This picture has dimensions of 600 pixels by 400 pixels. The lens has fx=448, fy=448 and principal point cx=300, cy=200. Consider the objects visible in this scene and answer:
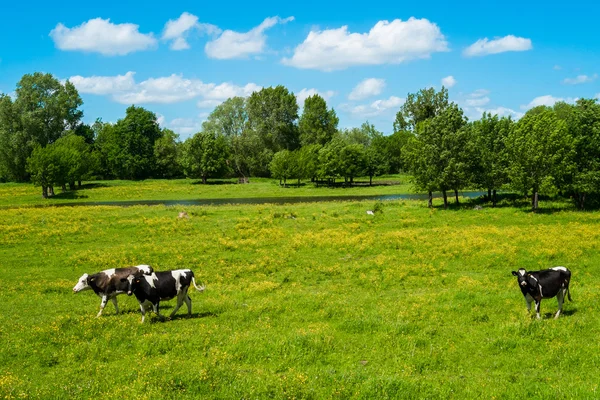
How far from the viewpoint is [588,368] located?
12156mm

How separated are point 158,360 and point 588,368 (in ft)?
39.2

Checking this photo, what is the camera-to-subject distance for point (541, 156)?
49625 mm

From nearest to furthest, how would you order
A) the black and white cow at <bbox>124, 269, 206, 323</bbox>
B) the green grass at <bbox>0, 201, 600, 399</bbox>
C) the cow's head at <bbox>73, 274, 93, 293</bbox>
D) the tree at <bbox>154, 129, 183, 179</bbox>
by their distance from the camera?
the green grass at <bbox>0, 201, 600, 399</bbox>, the black and white cow at <bbox>124, 269, 206, 323</bbox>, the cow's head at <bbox>73, 274, 93, 293</bbox>, the tree at <bbox>154, 129, 183, 179</bbox>

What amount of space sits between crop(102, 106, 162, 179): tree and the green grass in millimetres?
86203

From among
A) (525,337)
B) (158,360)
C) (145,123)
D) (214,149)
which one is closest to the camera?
(158,360)

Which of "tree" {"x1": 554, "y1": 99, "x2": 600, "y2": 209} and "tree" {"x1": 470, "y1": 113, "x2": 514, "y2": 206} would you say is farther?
"tree" {"x1": 470, "y1": 113, "x2": 514, "y2": 206}

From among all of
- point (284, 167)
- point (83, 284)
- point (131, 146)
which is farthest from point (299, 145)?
point (83, 284)

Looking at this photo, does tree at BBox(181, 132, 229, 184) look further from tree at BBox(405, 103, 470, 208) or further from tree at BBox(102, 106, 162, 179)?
tree at BBox(405, 103, 470, 208)

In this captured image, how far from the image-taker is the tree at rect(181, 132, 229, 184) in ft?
362

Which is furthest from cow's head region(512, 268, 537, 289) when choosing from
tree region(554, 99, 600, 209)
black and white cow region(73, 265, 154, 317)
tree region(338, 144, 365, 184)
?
tree region(338, 144, 365, 184)

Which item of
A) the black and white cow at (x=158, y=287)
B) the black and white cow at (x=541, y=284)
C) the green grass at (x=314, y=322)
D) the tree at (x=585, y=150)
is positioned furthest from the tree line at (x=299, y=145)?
the black and white cow at (x=158, y=287)

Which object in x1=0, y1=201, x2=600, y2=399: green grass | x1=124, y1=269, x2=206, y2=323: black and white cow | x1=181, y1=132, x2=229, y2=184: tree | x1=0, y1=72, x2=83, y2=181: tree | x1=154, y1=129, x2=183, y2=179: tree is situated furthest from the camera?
x1=154, y1=129, x2=183, y2=179: tree

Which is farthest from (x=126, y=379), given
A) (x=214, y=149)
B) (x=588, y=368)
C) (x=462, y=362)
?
(x=214, y=149)

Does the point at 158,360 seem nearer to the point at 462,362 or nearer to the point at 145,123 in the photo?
the point at 462,362
